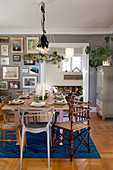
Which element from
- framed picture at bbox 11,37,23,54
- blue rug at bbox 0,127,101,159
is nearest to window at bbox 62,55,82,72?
framed picture at bbox 11,37,23,54

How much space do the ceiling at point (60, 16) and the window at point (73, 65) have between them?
371 centimetres

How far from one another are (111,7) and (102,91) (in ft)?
7.64

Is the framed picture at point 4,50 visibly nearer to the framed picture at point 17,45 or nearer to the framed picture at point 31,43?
the framed picture at point 17,45

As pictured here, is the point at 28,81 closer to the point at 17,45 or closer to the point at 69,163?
the point at 17,45

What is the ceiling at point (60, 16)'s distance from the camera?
397cm

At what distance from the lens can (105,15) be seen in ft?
15.4

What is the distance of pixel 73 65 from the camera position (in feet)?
32.1

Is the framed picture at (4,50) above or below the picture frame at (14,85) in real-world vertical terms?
above

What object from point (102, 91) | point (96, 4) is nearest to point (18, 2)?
point (96, 4)

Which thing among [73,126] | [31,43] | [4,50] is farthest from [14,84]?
[73,126]

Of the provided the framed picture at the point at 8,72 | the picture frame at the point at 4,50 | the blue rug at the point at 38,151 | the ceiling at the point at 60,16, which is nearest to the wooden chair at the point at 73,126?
the blue rug at the point at 38,151

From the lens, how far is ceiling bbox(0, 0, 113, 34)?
156 inches

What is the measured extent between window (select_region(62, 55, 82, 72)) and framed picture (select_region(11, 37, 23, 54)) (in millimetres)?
3973

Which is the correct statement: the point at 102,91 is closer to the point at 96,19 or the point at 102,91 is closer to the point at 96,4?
the point at 96,19
